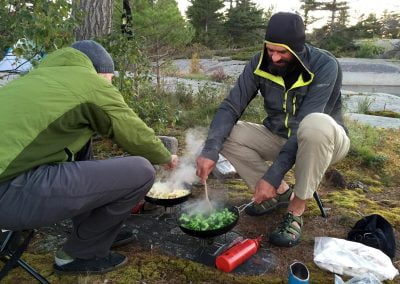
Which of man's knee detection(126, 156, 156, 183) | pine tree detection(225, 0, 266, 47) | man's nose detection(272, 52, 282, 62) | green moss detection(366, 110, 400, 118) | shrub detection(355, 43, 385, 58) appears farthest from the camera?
pine tree detection(225, 0, 266, 47)

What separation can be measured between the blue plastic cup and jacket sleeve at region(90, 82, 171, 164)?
106 cm

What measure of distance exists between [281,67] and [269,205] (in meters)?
1.09

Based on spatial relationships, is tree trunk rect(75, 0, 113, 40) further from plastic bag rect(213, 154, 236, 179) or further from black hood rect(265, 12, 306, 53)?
black hood rect(265, 12, 306, 53)

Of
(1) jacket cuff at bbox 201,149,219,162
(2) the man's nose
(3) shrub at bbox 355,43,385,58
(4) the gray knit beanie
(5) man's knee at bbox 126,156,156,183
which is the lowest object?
(3) shrub at bbox 355,43,385,58

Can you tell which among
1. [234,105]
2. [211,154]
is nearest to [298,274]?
[211,154]

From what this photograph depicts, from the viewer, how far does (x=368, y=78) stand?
1480 centimetres

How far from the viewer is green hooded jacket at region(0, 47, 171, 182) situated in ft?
5.97

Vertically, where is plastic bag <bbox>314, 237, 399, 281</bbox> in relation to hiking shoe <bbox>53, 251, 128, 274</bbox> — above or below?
below

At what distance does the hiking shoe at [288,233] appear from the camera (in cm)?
264

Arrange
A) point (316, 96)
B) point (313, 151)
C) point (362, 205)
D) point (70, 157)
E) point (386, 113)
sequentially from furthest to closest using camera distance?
point (386, 113)
point (362, 205)
point (316, 96)
point (313, 151)
point (70, 157)

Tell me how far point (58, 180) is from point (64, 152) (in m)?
0.19

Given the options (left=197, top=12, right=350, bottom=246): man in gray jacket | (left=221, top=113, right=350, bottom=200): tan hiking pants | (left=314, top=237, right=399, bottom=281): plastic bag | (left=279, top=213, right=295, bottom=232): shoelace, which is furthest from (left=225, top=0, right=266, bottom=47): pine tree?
(left=314, top=237, right=399, bottom=281): plastic bag

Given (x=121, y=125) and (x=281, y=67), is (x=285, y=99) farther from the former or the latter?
(x=121, y=125)

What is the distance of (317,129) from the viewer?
2.49 m
